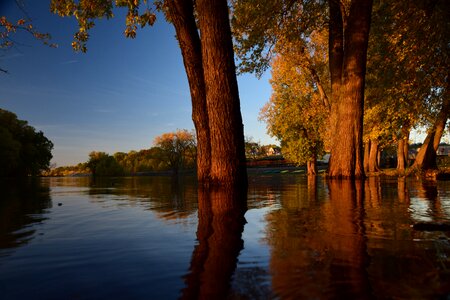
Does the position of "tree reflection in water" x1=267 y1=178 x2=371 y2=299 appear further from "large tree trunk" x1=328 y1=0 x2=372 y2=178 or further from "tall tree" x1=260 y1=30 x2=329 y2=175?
"tall tree" x1=260 y1=30 x2=329 y2=175

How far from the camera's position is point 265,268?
5.52ft

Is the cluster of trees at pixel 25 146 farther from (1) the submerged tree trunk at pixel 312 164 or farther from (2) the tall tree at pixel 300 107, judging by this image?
(1) the submerged tree trunk at pixel 312 164

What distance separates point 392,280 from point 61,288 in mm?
1568

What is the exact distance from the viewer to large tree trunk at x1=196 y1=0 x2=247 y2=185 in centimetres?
756

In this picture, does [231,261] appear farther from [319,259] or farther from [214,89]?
[214,89]

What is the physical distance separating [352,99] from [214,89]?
676 cm

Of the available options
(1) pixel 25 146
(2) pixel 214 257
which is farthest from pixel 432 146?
(1) pixel 25 146

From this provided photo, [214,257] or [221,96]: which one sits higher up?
[221,96]

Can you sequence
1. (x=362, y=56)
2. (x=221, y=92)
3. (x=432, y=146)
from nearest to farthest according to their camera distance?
(x=221, y=92)
(x=362, y=56)
(x=432, y=146)

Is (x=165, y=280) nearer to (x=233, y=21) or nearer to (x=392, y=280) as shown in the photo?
(x=392, y=280)

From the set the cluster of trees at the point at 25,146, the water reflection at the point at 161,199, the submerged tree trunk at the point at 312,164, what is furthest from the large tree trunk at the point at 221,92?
the cluster of trees at the point at 25,146

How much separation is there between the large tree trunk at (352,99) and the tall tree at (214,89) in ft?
18.6

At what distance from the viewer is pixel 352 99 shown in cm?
1196

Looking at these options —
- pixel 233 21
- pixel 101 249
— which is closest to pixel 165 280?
pixel 101 249
